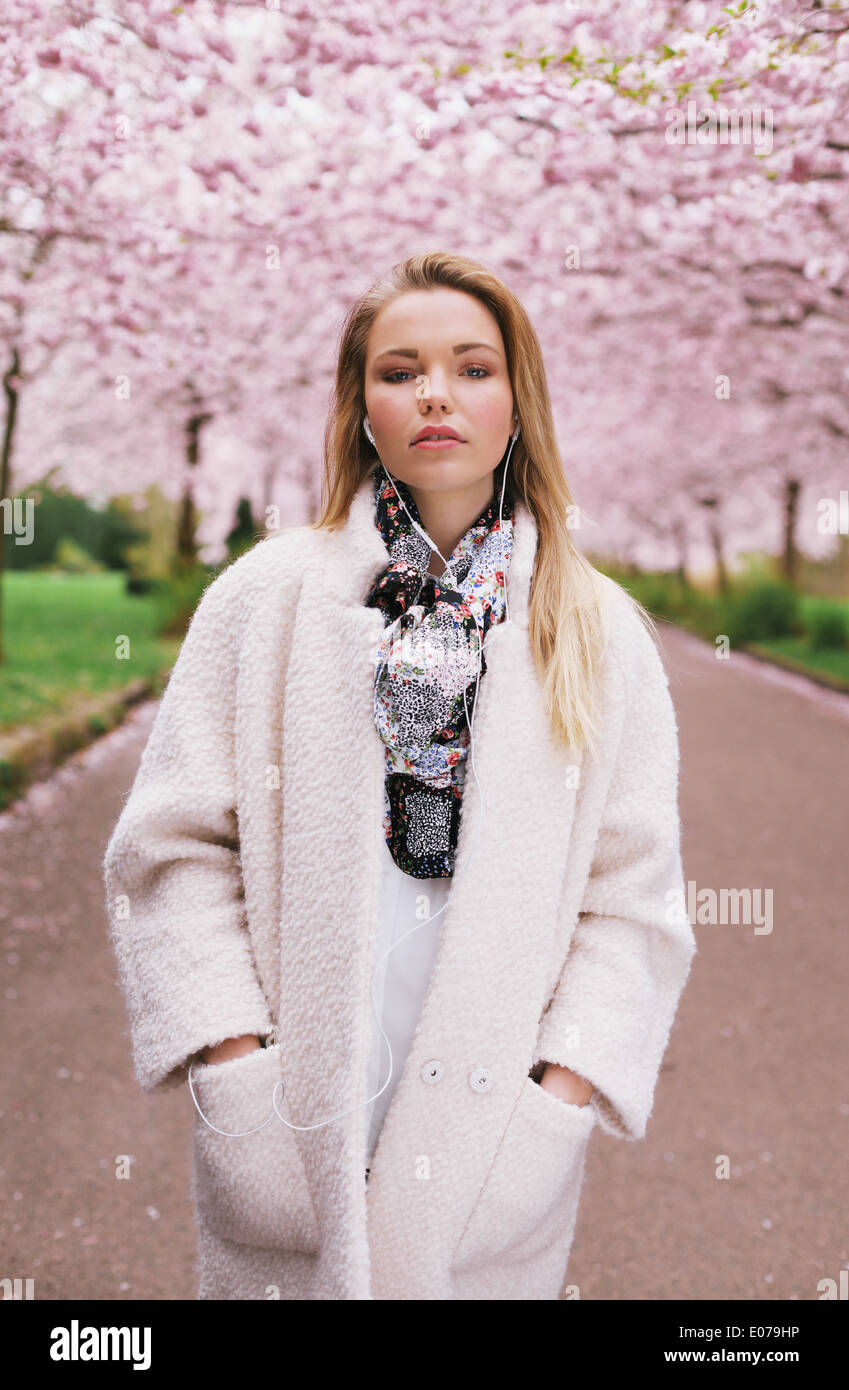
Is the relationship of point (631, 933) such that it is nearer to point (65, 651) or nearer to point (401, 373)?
point (401, 373)

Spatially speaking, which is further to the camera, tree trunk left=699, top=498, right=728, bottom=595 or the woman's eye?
tree trunk left=699, top=498, right=728, bottom=595

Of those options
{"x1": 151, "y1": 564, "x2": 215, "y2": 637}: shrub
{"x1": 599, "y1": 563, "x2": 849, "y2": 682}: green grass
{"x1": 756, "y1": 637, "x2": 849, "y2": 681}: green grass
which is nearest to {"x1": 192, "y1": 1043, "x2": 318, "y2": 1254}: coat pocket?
Result: {"x1": 599, "y1": 563, "x2": 849, "y2": 682}: green grass

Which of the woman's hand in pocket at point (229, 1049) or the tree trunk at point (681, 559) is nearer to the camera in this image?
the woman's hand in pocket at point (229, 1049)

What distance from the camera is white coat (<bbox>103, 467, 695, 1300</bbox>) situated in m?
1.41

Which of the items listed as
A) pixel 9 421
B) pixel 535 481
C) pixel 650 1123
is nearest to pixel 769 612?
pixel 9 421

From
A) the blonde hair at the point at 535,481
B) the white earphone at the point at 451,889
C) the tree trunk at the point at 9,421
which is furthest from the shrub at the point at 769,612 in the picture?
the white earphone at the point at 451,889

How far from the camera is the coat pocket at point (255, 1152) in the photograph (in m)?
1.41

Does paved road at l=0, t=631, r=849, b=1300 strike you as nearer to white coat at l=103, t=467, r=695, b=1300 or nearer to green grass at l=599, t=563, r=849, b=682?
white coat at l=103, t=467, r=695, b=1300

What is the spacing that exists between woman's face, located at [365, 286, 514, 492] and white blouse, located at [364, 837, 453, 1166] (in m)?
0.53

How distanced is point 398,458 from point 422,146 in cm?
456

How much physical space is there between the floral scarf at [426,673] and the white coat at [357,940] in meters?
0.03

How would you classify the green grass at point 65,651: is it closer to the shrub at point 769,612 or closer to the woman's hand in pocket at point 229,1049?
the woman's hand in pocket at point 229,1049

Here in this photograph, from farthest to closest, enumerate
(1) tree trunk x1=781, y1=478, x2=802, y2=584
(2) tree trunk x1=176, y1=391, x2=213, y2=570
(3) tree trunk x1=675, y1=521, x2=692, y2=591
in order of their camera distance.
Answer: (3) tree trunk x1=675, y1=521, x2=692, y2=591
(1) tree trunk x1=781, y1=478, x2=802, y2=584
(2) tree trunk x1=176, y1=391, x2=213, y2=570
